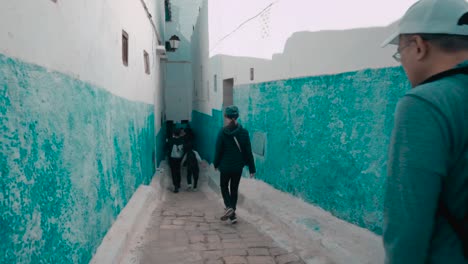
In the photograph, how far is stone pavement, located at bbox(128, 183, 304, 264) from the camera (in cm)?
411

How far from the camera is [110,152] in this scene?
4.40 meters

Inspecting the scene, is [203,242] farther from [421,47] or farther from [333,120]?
[421,47]

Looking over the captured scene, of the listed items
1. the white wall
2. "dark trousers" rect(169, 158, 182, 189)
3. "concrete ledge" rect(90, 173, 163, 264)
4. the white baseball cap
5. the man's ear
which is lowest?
"dark trousers" rect(169, 158, 182, 189)

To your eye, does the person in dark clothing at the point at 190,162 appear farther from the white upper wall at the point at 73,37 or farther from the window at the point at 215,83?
the white upper wall at the point at 73,37

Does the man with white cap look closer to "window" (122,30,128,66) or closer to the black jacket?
the black jacket

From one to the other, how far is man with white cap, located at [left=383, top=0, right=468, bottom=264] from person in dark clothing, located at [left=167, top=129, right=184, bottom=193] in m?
8.67

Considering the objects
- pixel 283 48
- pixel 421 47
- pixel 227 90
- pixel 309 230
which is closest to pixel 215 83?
pixel 227 90

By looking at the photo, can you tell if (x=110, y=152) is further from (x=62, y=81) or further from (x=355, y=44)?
(x=355, y=44)

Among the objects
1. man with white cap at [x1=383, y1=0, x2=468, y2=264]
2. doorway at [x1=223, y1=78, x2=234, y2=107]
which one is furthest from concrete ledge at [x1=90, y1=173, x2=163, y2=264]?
doorway at [x1=223, y1=78, x2=234, y2=107]

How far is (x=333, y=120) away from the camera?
4840mm

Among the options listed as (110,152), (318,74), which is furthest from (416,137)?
(318,74)

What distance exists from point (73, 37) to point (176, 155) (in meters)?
6.77

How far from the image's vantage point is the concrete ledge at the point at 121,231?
3.55m

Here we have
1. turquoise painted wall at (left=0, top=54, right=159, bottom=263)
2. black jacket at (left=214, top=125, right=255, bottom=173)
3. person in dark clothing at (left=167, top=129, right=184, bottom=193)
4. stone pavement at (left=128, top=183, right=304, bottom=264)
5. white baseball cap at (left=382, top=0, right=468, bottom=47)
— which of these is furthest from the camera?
person in dark clothing at (left=167, top=129, right=184, bottom=193)
